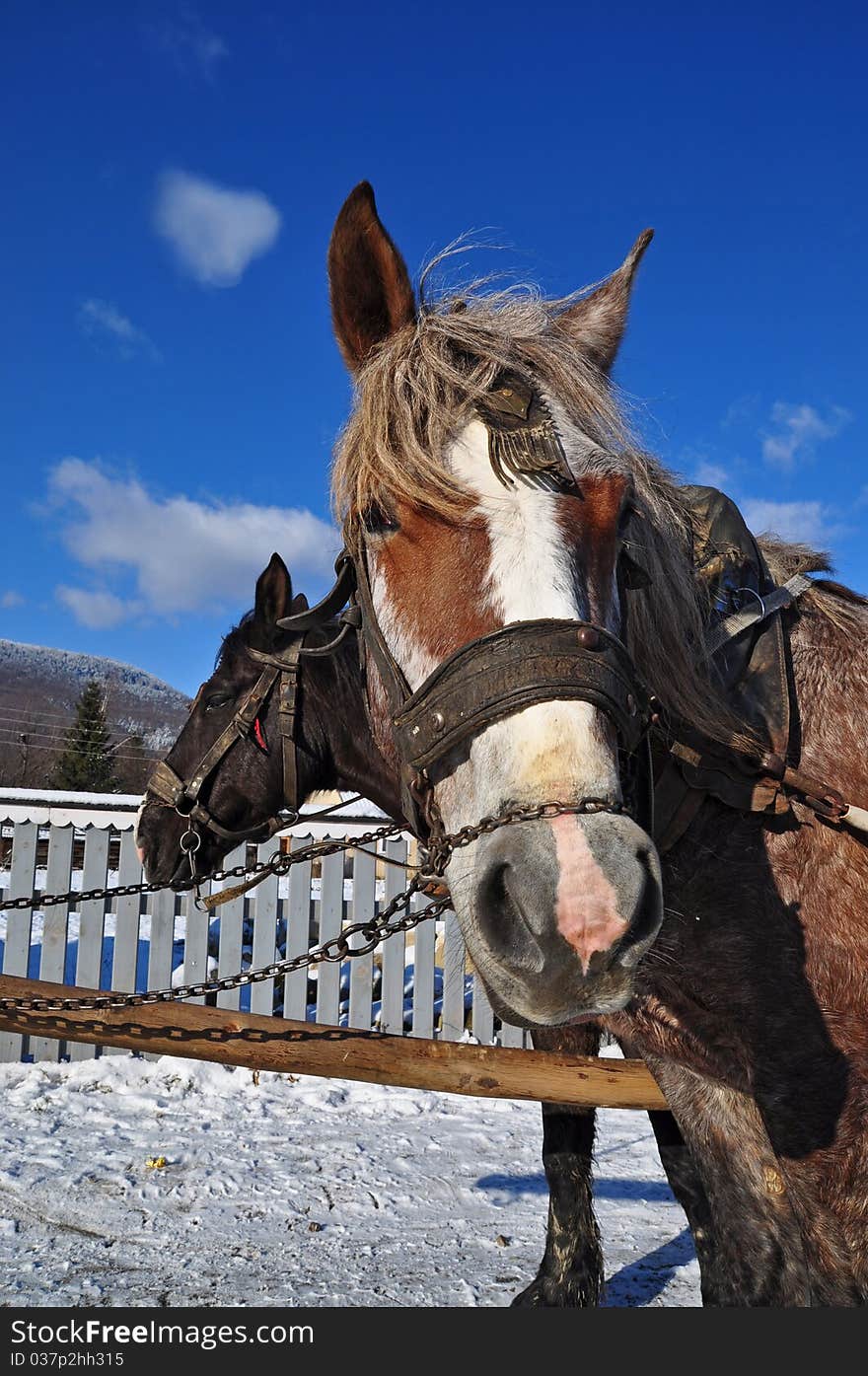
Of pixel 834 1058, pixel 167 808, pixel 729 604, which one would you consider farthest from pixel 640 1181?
pixel 729 604

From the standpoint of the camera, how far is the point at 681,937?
1.83m

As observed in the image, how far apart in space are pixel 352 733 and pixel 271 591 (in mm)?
841

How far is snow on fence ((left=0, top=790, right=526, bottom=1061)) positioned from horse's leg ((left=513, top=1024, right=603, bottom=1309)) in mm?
2848

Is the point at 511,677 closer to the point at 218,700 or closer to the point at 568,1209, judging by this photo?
the point at 218,700

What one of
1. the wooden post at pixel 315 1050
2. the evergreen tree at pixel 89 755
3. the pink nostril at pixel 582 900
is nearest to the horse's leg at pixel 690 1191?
the wooden post at pixel 315 1050

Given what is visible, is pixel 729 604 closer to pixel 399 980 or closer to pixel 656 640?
pixel 656 640

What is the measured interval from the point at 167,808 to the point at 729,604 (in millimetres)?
2823

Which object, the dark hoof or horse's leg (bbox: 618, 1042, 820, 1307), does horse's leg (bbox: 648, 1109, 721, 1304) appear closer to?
horse's leg (bbox: 618, 1042, 820, 1307)

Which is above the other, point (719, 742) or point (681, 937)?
point (719, 742)

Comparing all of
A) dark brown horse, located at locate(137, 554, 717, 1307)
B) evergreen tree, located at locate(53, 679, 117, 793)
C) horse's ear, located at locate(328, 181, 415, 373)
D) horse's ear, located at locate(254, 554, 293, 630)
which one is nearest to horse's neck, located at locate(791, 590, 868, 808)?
horse's ear, located at locate(328, 181, 415, 373)

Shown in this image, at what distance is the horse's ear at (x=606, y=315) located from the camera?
214 centimetres

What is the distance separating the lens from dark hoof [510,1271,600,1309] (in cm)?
332

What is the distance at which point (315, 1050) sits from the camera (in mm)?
2670

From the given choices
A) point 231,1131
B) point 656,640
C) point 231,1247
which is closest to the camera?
point 656,640
